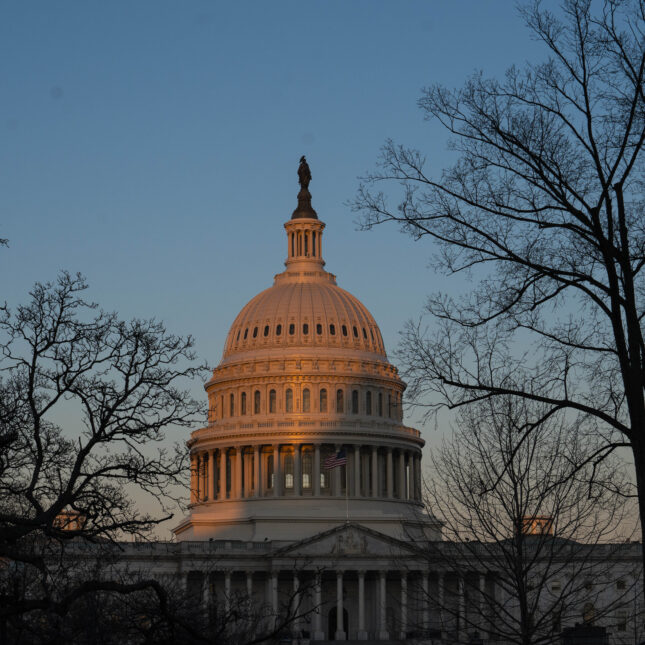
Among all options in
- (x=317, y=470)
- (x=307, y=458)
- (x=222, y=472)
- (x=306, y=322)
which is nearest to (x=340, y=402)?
(x=307, y=458)

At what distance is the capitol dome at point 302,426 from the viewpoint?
500 feet

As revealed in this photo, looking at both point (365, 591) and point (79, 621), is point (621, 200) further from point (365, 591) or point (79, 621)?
point (365, 591)

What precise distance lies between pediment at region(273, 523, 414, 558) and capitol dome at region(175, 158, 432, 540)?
9.28 meters

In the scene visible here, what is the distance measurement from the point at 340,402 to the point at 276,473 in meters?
12.2

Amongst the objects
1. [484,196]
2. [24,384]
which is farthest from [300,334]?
[484,196]

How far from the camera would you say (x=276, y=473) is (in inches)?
6083

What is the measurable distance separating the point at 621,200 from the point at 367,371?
452 feet

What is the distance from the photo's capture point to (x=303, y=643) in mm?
116812

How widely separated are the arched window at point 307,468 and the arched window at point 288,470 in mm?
1383

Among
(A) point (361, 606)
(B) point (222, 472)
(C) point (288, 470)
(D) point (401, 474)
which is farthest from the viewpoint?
(D) point (401, 474)

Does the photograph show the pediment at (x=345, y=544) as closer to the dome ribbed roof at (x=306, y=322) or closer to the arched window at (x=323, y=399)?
the arched window at (x=323, y=399)

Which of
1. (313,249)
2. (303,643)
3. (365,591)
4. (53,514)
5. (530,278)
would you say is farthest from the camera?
(313,249)

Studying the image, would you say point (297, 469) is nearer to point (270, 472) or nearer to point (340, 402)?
point (270, 472)

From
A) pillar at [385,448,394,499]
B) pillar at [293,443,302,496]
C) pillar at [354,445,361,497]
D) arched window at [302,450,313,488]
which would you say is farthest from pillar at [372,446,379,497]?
pillar at [293,443,302,496]
